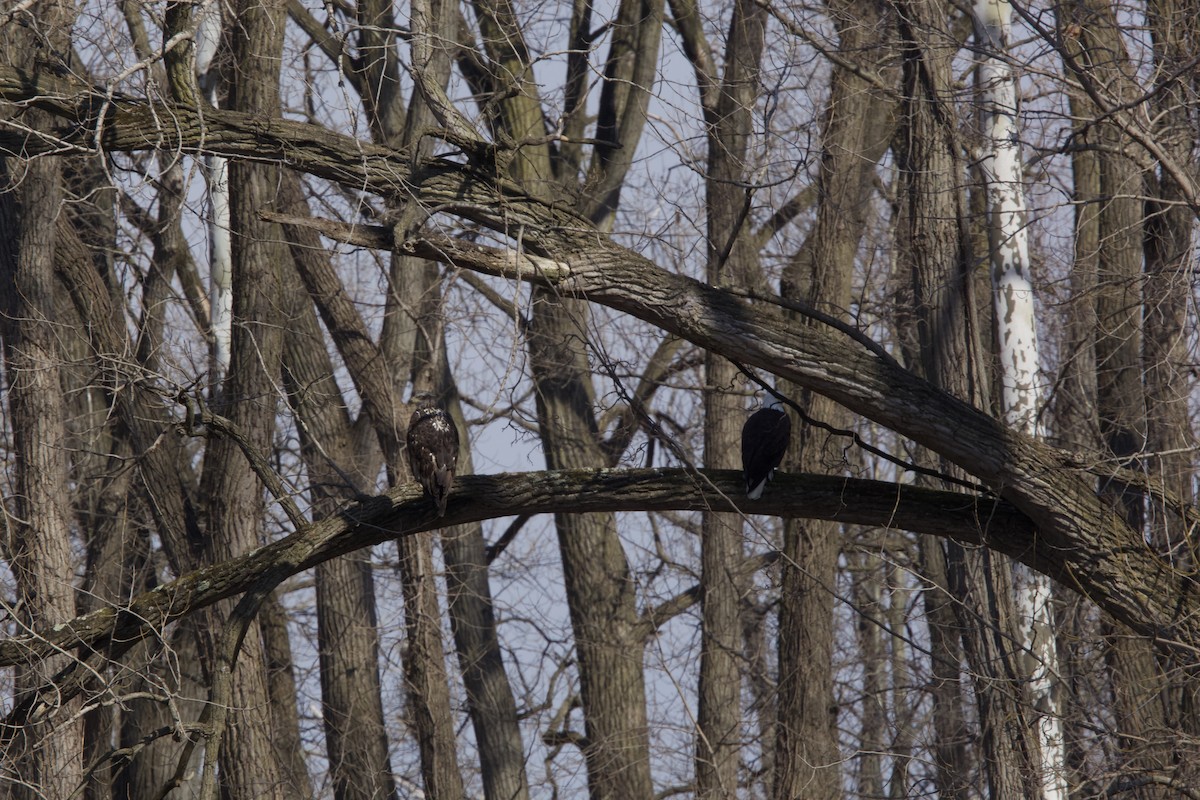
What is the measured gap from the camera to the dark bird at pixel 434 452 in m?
6.10

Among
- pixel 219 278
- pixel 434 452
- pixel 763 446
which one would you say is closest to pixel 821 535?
pixel 763 446

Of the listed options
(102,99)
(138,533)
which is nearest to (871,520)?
(102,99)

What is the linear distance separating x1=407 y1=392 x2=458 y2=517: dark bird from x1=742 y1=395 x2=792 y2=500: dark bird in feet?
4.56

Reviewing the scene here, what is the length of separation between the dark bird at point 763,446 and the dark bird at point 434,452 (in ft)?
4.56

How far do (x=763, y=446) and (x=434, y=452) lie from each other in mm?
1675

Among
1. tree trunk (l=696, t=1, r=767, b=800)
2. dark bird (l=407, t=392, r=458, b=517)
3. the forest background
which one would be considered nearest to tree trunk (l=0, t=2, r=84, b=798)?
the forest background

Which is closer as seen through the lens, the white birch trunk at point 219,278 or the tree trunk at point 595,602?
the white birch trunk at point 219,278

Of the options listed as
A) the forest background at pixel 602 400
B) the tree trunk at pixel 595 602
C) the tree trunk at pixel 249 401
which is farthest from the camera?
the tree trunk at pixel 595 602

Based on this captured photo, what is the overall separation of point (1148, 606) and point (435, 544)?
7989mm

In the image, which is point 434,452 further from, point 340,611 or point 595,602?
point 595,602

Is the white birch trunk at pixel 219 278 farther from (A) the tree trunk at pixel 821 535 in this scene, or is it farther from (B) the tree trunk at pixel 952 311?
(B) the tree trunk at pixel 952 311

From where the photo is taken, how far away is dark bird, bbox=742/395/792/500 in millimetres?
6168

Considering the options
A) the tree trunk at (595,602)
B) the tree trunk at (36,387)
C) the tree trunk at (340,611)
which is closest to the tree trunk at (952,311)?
the tree trunk at (595,602)

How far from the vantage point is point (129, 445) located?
1234 cm
